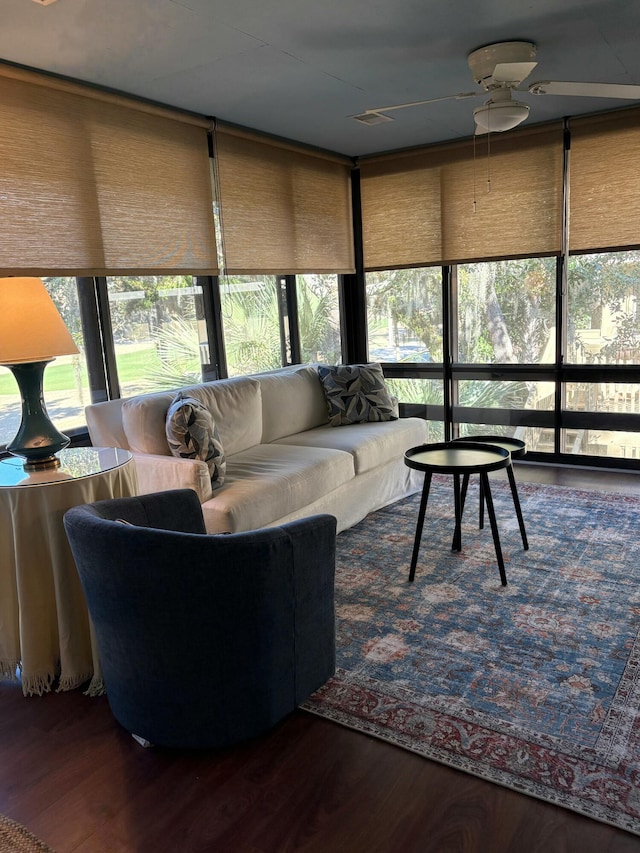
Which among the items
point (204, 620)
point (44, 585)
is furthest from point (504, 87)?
point (44, 585)

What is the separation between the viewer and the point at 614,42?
3170 millimetres

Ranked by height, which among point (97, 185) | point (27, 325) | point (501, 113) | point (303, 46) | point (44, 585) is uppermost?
point (303, 46)

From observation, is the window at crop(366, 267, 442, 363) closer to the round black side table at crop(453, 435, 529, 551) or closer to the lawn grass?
the round black side table at crop(453, 435, 529, 551)

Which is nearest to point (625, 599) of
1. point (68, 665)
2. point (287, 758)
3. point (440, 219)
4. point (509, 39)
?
point (287, 758)

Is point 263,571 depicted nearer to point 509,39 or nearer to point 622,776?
point 622,776

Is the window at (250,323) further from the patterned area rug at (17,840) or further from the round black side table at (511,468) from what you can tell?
the patterned area rug at (17,840)

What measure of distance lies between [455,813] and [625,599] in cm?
154

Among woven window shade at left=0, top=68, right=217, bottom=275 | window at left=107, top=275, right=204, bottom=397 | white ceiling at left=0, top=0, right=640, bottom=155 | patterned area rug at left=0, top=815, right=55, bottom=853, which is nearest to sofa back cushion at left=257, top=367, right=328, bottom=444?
window at left=107, top=275, right=204, bottom=397

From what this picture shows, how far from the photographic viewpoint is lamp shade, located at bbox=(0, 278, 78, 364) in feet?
7.92

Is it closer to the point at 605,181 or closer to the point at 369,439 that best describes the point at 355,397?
the point at 369,439

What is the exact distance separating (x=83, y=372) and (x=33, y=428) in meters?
1.16

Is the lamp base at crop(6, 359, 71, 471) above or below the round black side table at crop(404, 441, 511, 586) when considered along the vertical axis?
above

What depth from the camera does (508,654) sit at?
2.57 metres

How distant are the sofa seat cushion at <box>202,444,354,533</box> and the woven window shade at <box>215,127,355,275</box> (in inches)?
55.8
